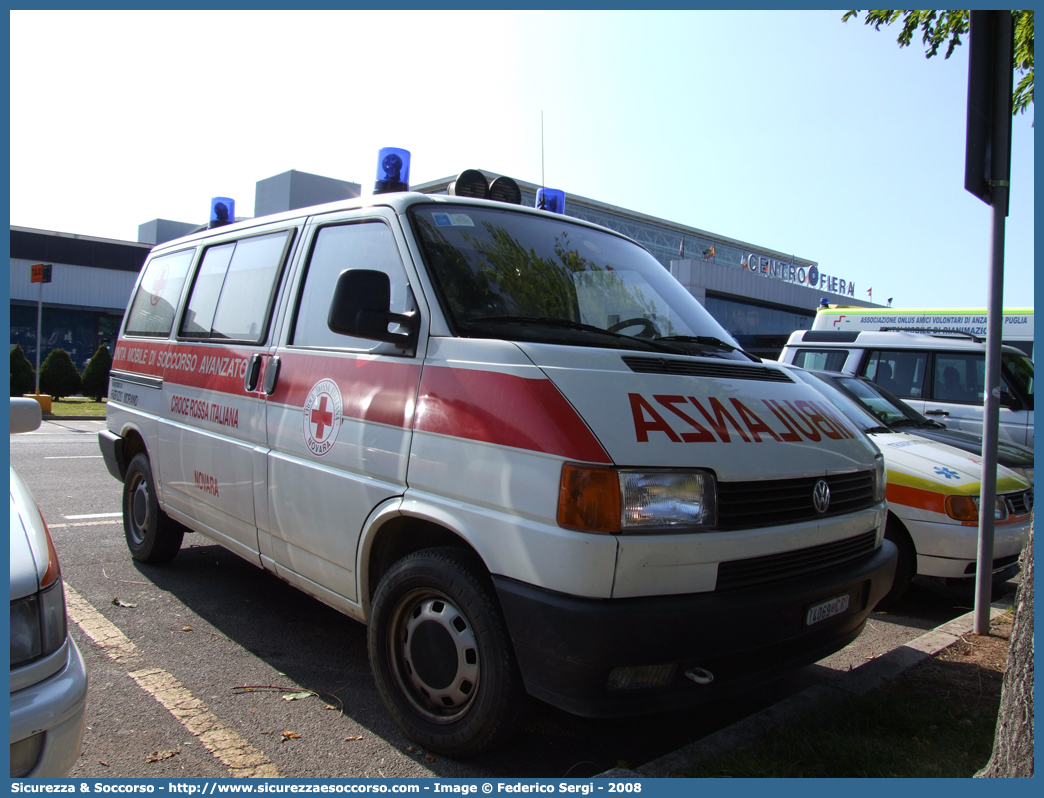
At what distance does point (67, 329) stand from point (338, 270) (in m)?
35.0

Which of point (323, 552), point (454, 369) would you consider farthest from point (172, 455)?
point (454, 369)

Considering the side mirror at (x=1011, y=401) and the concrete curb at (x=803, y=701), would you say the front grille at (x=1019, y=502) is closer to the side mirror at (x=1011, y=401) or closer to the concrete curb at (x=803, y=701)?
the concrete curb at (x=803, y=701)

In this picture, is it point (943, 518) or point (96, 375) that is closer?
point (943, 518)

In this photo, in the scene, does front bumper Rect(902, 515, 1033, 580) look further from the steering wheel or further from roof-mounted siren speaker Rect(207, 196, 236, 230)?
roof-mounted siren speaker Rect(207, 196, 236, 230)

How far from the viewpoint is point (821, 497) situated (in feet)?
9.57

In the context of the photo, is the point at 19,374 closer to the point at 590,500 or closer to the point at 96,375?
the point at 96,375

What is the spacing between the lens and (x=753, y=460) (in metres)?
2.67

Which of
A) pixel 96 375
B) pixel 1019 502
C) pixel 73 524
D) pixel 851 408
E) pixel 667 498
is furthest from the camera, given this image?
pixel 96 375

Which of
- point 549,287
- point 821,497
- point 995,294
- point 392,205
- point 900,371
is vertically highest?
point 392,205

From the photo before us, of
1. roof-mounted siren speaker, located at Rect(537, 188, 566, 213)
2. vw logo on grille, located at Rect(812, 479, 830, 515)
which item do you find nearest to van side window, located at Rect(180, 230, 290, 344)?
roof-mounted siren speaker, located at Rect(537, 188, 566, 213)

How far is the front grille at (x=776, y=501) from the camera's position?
2586 millimetres

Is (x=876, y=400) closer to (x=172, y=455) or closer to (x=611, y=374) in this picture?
(x=611, y=374)

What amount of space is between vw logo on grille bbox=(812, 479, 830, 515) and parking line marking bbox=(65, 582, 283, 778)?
88.0 inches

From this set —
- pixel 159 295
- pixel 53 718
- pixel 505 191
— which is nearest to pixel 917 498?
pixel 505 191
